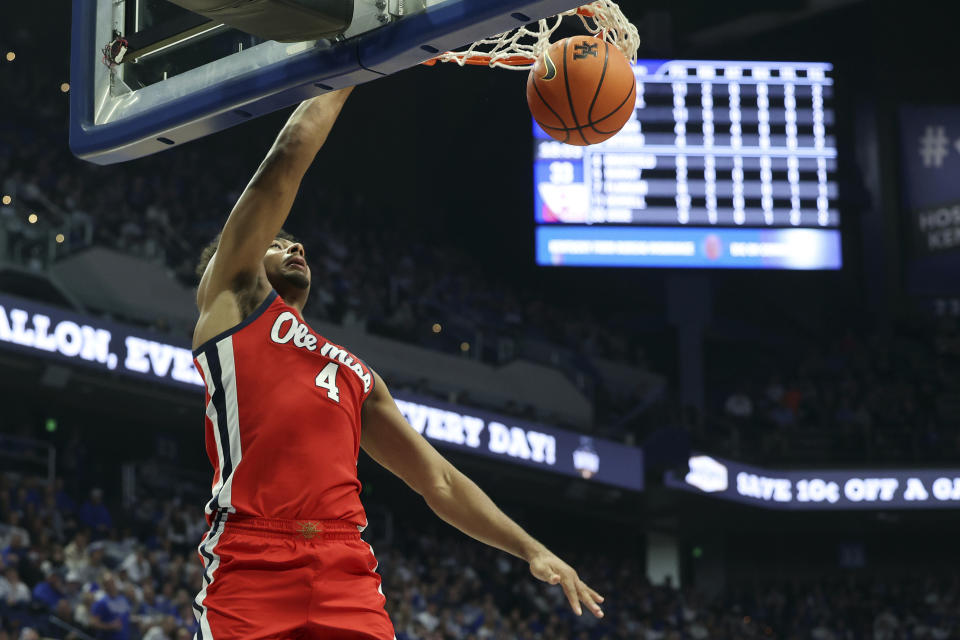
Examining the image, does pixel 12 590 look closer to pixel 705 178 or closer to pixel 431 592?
pixel 431 592

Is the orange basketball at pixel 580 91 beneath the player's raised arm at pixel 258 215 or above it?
above

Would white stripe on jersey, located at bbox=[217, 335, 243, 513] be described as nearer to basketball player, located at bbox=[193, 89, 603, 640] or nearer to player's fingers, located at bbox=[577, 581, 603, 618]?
basketball player, located at bbox=[193, 89, 603, 640]

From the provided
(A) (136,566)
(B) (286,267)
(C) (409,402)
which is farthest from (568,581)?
(C) (409,402)

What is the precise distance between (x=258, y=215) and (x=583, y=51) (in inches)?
85.0

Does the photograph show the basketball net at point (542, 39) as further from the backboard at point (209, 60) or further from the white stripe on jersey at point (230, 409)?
the white stripe on jersey at point (230, 409)

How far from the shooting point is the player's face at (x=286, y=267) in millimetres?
3379

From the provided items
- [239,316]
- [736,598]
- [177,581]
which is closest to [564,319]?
[736,598]

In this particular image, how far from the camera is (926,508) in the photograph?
67.9 ft

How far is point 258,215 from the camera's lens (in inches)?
A: 123

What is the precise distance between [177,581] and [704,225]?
33.0ft

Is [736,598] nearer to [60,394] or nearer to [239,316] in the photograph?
[60,394]

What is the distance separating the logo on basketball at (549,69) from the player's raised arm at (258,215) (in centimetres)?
180

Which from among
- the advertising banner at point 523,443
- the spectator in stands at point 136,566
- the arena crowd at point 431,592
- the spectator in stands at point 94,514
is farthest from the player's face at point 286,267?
the advertising banner at point 523,443

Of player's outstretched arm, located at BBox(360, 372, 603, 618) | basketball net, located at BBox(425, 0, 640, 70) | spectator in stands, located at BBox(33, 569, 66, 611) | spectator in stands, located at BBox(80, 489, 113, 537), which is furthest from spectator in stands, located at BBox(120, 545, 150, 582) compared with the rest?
player's outstretched arm, located at BBox(360, 372, 603, 618)
